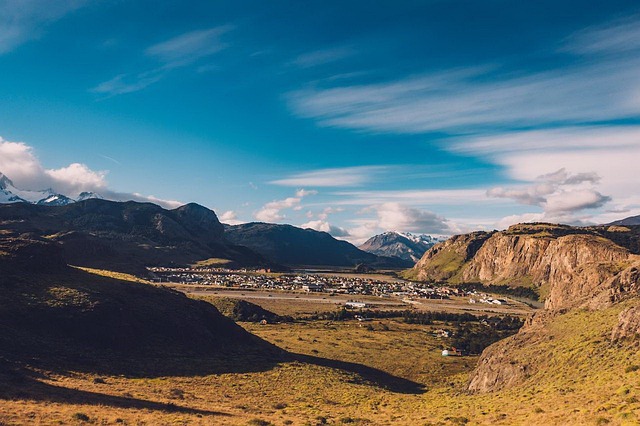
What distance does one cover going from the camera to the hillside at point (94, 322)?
50.6m

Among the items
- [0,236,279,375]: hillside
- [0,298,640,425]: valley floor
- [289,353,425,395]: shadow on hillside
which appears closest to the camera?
[0,298,640,425]: valley floor

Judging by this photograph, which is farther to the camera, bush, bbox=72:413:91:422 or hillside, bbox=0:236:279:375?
hillside, bbox=0:236:279:375

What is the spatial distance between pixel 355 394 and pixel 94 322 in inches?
1547

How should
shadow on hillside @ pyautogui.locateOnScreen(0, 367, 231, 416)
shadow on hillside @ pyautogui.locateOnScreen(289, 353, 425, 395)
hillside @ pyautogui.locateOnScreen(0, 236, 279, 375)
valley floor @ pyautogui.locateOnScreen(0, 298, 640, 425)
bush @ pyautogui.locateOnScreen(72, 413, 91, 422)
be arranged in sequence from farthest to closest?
shadow on hillside @ pyautogui.locateOnScreen(289, 353, 425, 395) → hillside @ pyautogui.locateOnScreen(0, 236, 279, 375) → shadow on hillside @ pyautogui.locateOnScreen(0, 367, 231, 416) → valley floor @ pyautogui.locateOnScreen(0, 298, 640, 425) → bush @ pyautogui.locateOnScreen(72, 413, 91, 422)

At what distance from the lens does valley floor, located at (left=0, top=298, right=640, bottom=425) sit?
2898cm

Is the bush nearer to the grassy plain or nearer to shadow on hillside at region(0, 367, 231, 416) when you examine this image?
the grassy plain

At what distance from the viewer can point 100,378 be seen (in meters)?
45.3

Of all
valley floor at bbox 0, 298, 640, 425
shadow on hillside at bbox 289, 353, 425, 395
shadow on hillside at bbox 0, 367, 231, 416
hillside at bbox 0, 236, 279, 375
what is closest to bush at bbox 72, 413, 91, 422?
valley floor at bbox 0, 298, 640, 425

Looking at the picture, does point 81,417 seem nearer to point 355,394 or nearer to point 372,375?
point 355,394

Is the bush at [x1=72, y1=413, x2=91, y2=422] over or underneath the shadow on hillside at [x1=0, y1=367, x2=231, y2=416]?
over

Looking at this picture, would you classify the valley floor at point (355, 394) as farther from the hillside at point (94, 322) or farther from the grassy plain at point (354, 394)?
the hillside at point (94, 322)

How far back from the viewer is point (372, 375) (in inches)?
2537

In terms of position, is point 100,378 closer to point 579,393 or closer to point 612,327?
point 579,393

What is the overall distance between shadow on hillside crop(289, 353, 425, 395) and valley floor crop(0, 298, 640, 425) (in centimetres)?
34
